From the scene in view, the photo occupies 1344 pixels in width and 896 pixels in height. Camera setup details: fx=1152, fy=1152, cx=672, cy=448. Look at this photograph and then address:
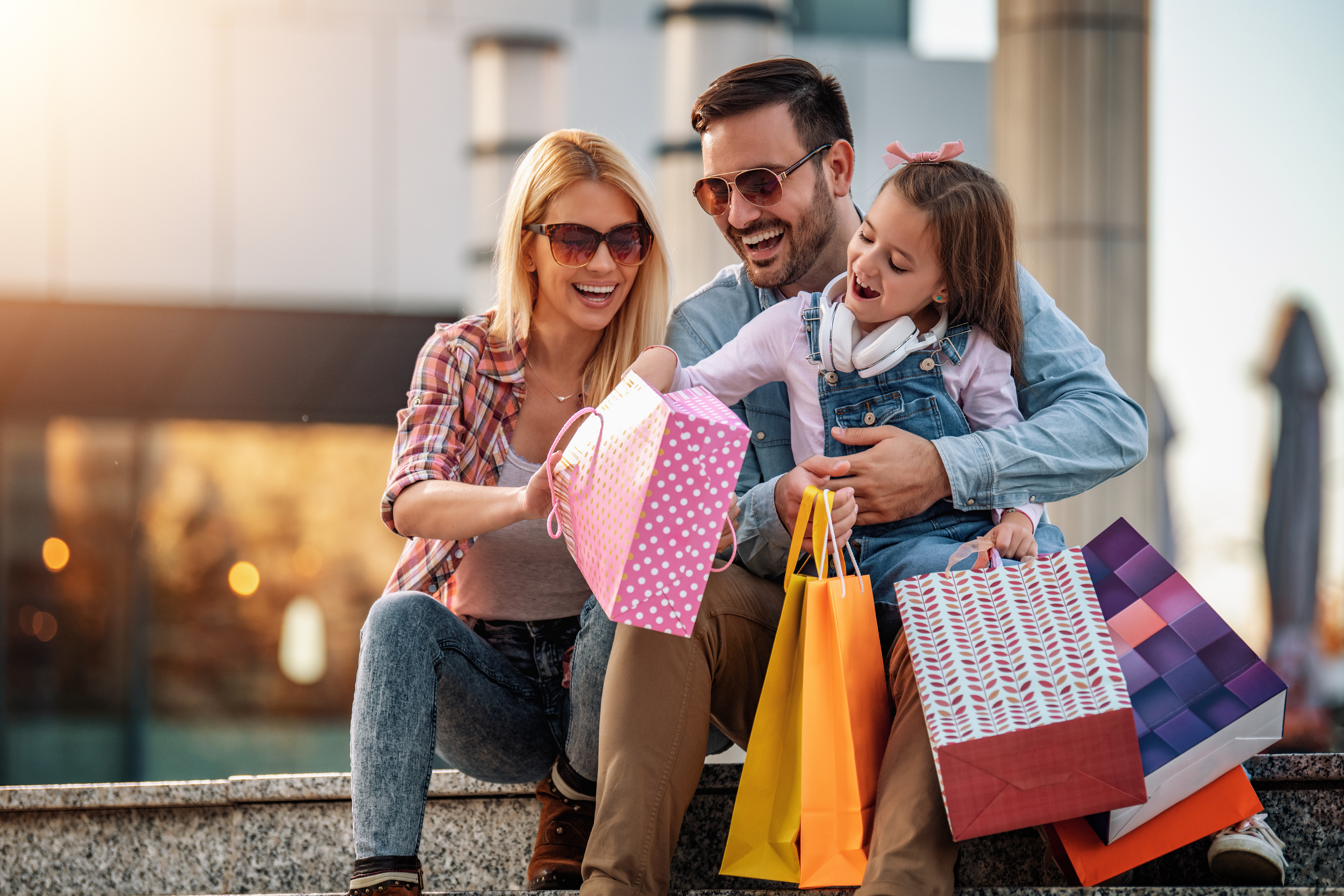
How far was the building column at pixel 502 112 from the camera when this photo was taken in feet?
23.9

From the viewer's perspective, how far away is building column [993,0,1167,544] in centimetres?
596

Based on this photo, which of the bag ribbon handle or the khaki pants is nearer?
the khaki pants

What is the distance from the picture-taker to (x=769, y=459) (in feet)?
8.35

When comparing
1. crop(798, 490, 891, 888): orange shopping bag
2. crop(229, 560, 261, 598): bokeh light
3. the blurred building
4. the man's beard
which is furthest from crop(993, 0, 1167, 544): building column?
crop(229, 560, 261, 598): bokeh light

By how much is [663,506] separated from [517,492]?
1.43 ft

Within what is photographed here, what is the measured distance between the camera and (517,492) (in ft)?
6.87

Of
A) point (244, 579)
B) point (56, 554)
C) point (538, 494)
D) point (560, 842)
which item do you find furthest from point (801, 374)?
point (56, 554)

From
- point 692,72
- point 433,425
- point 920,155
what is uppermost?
point 692,72

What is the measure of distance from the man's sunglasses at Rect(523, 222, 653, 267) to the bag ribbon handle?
0.51 meters

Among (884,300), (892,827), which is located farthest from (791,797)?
(884,300)

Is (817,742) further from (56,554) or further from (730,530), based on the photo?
(56,554)

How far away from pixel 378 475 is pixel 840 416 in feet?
20.1

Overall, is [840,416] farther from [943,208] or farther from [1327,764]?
[1327,764]

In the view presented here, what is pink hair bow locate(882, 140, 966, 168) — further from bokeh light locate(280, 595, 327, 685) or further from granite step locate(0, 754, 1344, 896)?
bokeh light locate(280, 595, 327, 685)
